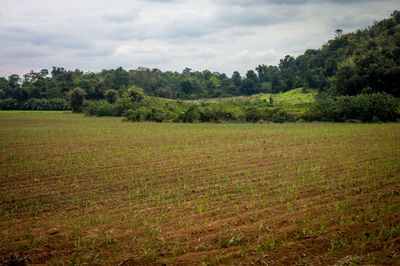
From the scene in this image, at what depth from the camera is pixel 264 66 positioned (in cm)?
8906

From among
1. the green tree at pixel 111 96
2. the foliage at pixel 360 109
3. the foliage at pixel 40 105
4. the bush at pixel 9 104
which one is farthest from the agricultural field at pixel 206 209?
the bush at pixel 9 104

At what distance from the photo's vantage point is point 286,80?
6075cm

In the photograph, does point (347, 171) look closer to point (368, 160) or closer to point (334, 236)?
point (368, 160)

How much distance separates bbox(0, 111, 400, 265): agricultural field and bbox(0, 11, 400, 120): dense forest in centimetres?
A: 1974

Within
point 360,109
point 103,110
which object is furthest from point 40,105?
point 360,109

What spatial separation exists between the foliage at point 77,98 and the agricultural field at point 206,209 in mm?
44885

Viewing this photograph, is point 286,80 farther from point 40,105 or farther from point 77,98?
point 40,105

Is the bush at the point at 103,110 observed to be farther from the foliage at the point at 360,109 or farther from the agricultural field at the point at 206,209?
the agricultural field at the point at 206,209

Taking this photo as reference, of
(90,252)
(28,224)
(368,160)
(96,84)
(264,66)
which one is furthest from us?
(264,66)

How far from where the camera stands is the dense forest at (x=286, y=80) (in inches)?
1245

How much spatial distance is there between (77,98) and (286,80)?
41.9 m

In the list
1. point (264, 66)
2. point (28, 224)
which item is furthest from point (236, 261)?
point (264, 66)

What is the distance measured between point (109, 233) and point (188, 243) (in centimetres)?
142

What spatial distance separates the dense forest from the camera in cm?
3162
